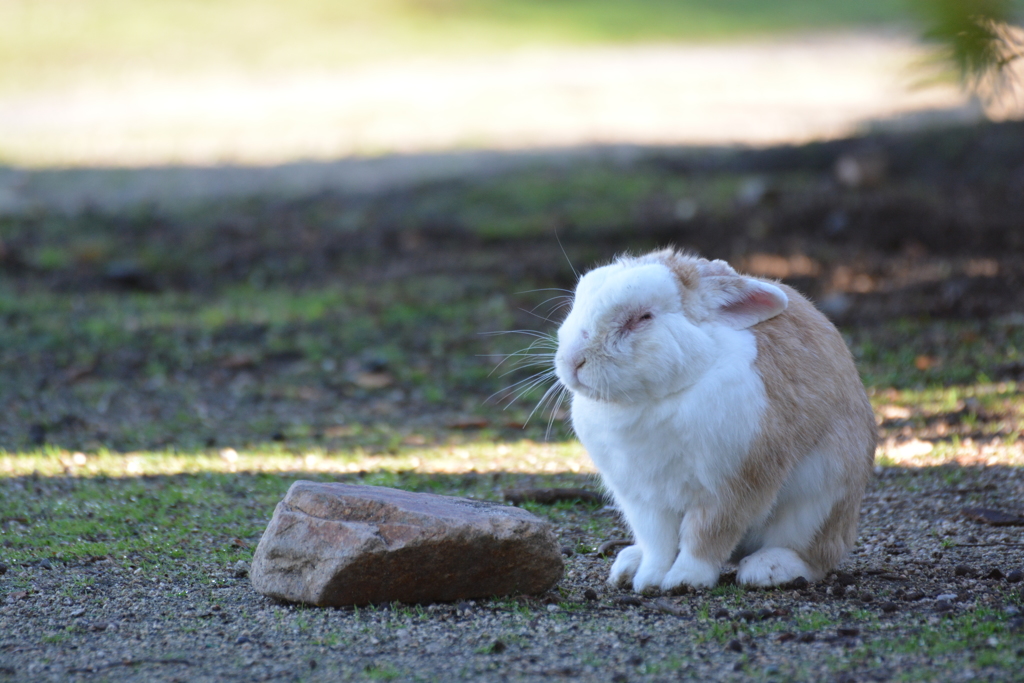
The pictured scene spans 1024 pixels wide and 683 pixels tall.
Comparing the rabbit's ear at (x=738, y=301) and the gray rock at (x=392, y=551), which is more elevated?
the rabbit's ear at (x=738, y=301)

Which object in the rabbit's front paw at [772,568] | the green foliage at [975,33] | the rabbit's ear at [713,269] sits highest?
the green foliage at [975,33]

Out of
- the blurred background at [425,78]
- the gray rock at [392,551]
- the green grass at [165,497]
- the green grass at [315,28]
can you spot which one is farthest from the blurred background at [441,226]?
the green grass at [315,28]

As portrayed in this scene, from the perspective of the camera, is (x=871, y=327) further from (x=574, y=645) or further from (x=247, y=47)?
(x=247, y=47)

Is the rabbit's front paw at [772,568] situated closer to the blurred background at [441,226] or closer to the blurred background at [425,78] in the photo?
the blurred background at [441,226]

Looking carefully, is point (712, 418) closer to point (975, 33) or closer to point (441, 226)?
point (975, 33)

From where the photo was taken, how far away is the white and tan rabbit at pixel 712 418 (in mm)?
3486

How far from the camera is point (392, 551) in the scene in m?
3.49

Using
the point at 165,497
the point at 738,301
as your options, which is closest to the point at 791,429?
the point at 738,301

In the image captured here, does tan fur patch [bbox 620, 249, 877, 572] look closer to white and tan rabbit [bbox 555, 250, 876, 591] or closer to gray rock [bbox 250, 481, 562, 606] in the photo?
white and tan rabbit [bbox 555, 250, 876, 591]

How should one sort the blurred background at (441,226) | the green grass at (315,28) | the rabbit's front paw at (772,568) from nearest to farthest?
1. the rabbit's front paw at (772,568)
2. the blurred background at (441,226)
3. the green grass at (315,28)

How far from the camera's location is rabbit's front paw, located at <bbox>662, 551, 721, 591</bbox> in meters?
3.65

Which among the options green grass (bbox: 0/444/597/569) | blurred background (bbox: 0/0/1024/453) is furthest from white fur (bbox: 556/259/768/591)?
green grass (bbox: 0/444/597/569)

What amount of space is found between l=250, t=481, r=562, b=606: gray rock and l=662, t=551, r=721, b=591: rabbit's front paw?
1.28 feet

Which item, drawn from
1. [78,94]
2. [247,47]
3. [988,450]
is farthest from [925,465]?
[247,47]
